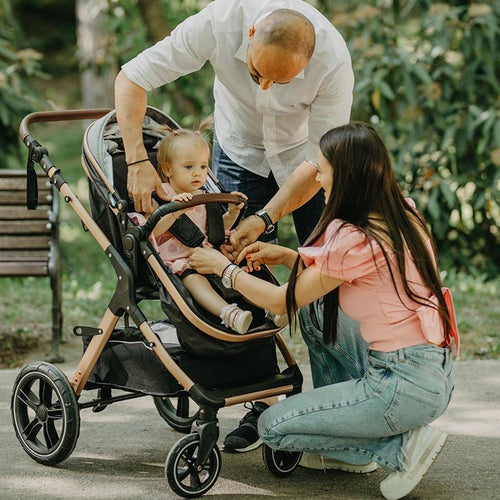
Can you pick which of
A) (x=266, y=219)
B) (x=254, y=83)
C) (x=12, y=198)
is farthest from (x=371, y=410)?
(x=12, y=198)

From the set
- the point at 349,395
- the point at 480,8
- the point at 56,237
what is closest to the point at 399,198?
the point at 349,395

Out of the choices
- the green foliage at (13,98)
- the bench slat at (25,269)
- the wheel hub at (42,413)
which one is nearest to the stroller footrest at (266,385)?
the wheel hub at (42,413)

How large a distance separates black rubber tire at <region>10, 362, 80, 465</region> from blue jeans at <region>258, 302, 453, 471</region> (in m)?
0.71

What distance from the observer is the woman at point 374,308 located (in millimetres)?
3244

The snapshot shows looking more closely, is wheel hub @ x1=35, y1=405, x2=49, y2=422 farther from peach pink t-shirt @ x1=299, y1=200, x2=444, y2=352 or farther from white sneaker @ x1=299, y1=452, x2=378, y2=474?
peach pink t-shirt @ x1=299, y1=200, x2=444, y2=352

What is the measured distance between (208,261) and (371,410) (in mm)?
769

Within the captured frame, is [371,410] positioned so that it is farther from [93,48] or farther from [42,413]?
[93,48]

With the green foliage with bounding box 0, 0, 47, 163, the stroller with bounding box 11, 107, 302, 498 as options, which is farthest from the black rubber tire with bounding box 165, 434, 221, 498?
the green foliage with bounding box 0, 0, 47, 163

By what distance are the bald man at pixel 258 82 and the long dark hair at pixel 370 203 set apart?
0.39 metres

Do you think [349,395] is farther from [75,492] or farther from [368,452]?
[75,492]

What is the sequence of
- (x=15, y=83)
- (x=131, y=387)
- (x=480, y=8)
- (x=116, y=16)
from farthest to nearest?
(x=116, y=16)
(x=15, y=83)
(x=480, y=8)
(x=131, y=387)

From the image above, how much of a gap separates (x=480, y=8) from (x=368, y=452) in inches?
173

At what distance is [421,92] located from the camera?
7.27m

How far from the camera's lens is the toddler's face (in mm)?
3754
